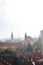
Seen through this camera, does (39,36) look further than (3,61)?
Yes

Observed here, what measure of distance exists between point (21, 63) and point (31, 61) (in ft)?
0.71

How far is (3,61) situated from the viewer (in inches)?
132

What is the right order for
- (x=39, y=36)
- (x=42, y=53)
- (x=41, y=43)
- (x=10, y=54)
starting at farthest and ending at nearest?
(x=39, y=36)
(x=41, y=43)
(x=42, y=53)
(x=10, y=54)

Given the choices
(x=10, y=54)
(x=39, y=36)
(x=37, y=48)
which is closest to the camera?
(x=10, y=54)

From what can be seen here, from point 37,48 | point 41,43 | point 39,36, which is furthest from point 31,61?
point 39,36

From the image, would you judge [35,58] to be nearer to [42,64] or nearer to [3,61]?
[42,64]

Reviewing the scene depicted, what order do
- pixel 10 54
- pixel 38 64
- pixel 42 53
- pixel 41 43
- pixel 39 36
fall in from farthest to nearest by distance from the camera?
pixel 39 36 → pixel 41 43 → pixel 42 53 → pixel 10 54 → pixel 38 64

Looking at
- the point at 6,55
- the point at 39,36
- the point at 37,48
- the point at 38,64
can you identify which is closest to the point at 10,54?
the point at 6,55

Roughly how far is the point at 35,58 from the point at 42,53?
414 mm

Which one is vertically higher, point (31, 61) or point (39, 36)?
point (39, 36)

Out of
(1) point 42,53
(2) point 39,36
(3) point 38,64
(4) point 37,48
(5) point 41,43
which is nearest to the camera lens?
(3) point 38,64

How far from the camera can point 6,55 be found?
359cm

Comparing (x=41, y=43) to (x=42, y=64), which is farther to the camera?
(x=41, y=43)

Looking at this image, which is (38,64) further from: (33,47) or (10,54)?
(33,47)
